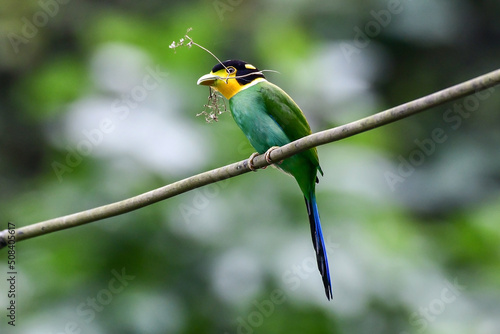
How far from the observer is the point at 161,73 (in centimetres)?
370

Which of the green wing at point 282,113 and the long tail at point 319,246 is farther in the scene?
the green wing at point 282,113

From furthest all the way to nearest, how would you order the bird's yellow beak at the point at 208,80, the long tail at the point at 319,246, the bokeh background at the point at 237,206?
the bokeh background at the point at 237,206 < the bird's yellow beak at the point at 208,80 < the long tail at the point at 319,246

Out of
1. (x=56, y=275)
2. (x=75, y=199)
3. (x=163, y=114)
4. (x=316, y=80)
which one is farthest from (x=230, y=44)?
(x=56, y=275)

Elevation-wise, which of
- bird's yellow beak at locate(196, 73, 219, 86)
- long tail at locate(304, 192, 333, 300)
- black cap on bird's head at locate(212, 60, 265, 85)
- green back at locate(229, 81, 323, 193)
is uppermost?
black cap on bird's head at locate(212, 60, 265, 85)

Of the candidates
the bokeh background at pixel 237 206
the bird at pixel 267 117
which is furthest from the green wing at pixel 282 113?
the bokeh background at pixel 237 206

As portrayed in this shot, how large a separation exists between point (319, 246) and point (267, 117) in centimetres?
55

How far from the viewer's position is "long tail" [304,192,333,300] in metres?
2.61

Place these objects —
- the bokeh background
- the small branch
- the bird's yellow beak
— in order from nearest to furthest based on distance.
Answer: the small branch
the bird's yellow beak
the bokeh background

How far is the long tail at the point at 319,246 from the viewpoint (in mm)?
2607

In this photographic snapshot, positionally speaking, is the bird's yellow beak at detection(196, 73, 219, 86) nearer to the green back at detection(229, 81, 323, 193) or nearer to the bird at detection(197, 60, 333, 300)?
the bird at detection(197, 60, 333, 300)

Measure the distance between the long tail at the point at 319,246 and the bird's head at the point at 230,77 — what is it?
526mm

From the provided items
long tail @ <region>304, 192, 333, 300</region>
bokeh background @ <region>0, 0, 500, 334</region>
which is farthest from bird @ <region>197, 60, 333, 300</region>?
bokeh background @ <region>0, 0, 500, 334</region>

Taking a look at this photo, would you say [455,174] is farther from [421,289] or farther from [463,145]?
[421,289]

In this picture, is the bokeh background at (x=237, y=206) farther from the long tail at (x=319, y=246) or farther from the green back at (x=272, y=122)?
→ the green back at (x=272, y=122)
